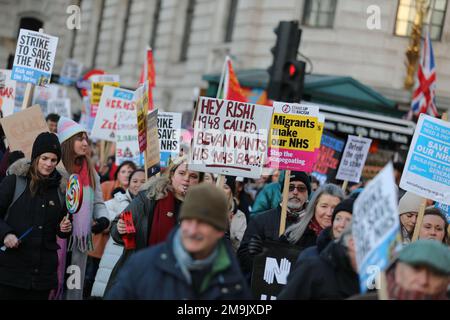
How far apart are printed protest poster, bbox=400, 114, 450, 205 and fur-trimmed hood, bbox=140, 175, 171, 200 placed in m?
1.93

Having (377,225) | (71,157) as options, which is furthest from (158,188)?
(377,225)

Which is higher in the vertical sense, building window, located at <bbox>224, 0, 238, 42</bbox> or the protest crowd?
building window, located at <bbox>224, 0, 238, 42</bbox>

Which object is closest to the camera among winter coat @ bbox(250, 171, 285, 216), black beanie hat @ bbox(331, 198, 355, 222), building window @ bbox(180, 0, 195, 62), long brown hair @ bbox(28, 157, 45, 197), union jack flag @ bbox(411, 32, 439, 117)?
black beanie hat @ bbox(331, 198, 355, 222)

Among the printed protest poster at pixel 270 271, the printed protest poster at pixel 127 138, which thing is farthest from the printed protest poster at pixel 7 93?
the printed protest poster at pixel 270 271

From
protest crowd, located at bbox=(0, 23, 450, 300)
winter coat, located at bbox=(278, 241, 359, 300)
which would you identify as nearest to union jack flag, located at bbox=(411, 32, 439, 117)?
protest crowd, located at bbox=(0, 23, 450, 300)

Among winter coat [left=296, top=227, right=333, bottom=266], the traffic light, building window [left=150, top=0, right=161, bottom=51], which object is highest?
building window [left=150, top=0, right=161, bottom=51]

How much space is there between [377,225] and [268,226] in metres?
3.92

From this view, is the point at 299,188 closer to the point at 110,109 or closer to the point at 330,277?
the point at 330,277

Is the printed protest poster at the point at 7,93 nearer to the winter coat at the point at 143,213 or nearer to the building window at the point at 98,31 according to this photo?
the winter coat at the point at 143,213

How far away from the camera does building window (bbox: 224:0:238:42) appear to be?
27.9m

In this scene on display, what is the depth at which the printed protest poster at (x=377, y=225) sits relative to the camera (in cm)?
453

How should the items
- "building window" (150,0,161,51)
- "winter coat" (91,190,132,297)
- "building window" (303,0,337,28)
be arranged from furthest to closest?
1. "building window" (150,0,161,51)
2. "building window" (303,0,337,28)
3. "winter coat" (91,190,132,297)

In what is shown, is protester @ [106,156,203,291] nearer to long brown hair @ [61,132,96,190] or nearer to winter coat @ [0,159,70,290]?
winter coat @ [0,159,70,290]

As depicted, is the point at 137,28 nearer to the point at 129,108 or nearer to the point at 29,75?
the point at 129,108
